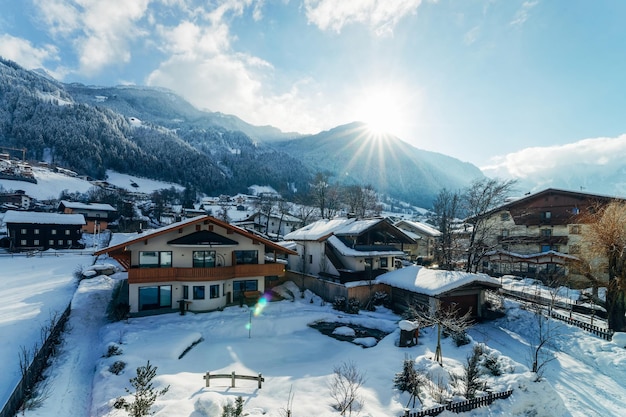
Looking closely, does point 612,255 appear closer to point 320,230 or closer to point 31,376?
point 320,230

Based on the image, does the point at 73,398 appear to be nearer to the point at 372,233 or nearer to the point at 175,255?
Result: the point at 175,255

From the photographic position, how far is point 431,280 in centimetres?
2428

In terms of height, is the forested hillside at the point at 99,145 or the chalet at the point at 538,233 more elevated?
the forested hillside at the point at 99,145

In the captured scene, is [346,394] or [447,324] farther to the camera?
[447,324]

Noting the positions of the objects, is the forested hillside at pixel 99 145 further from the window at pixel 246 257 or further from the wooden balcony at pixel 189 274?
the wooden balcony at pixel 189 274

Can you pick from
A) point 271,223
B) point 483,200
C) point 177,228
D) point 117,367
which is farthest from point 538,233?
point 271,223

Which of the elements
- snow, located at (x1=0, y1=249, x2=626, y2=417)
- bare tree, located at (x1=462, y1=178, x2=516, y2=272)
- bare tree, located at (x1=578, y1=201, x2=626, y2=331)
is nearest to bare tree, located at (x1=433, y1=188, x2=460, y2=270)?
bare tree, located at (x1=462, y1=178, x2=516, y2=272)

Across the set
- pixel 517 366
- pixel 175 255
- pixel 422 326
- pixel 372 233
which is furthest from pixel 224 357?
pixel 372 233

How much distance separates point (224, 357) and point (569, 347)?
70.1ft

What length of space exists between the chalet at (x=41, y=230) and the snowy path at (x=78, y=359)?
39909 mm

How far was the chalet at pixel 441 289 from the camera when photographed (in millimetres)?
23031

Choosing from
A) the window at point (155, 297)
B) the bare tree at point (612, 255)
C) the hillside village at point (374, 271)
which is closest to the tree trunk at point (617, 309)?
the bare tree at point (612, 255)

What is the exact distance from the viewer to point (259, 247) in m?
26.3

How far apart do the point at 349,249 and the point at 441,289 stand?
9215 millimetres
